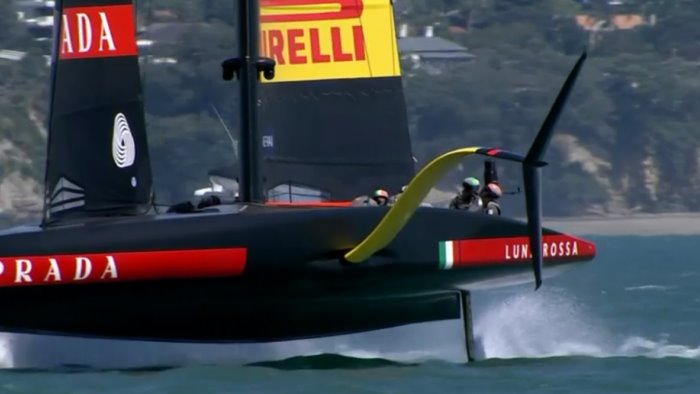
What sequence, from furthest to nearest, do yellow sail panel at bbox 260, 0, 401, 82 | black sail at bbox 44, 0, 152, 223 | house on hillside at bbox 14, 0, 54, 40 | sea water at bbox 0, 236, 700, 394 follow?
house on hillside at bbox 14, 0, 54, 40 < yellow sail panel at bbox 260, 0, 401, 82 < black sail at bbox 44, 0, 152, 223 < sea water at bbox 0, 236, 700, 394

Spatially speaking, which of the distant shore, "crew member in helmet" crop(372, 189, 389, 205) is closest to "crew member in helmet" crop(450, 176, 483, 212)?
"crew member in helmet" crop(372, 189, 389, 205)

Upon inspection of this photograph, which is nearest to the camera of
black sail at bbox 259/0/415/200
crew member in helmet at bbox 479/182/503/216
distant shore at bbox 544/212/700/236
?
crew member in helmet at bbox 479/182/503/216

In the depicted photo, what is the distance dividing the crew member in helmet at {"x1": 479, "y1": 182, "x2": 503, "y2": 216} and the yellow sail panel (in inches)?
61.5

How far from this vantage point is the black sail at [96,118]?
12.5m

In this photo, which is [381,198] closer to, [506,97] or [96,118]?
[96,118]

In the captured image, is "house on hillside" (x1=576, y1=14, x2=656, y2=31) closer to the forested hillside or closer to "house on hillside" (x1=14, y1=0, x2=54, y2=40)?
the forested hillside

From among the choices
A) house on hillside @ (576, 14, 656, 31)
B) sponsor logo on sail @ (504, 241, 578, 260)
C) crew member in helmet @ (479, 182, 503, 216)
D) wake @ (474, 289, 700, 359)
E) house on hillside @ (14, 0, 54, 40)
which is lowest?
wake @ (474, 289, 700, 359)

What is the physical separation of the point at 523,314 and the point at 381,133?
1.47 metres

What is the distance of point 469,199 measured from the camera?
12.9 meters

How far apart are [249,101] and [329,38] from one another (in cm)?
151

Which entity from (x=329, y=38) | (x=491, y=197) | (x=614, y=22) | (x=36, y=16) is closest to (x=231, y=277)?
(x=491, y=197)

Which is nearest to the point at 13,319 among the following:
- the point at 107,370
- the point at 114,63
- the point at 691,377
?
the point at 107,370

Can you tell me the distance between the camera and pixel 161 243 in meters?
11.5

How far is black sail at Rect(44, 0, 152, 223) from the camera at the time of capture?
12461 mm
